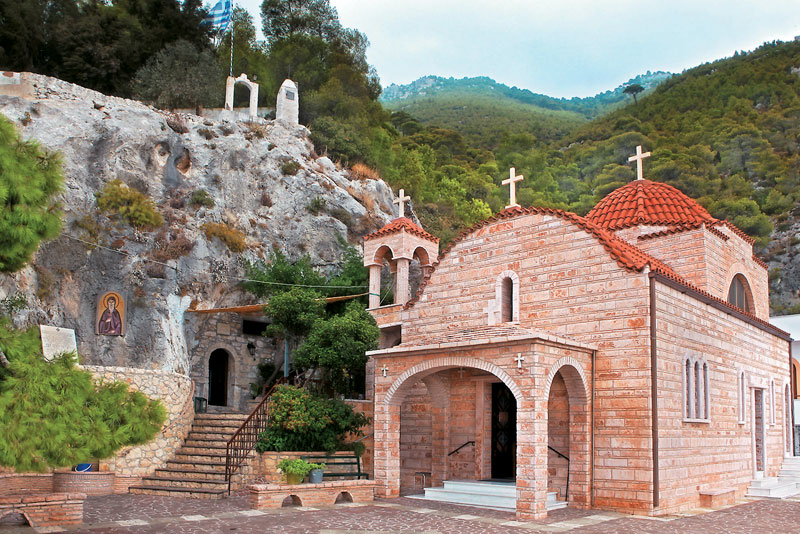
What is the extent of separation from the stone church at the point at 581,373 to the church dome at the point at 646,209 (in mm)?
69

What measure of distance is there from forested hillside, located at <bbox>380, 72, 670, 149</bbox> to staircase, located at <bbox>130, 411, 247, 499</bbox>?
45.6m

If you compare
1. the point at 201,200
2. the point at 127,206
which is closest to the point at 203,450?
the point at 127,206

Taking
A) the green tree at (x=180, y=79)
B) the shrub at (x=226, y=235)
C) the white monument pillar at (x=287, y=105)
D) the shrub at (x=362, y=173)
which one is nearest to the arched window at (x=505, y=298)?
the shrub at (x=226, y=235)

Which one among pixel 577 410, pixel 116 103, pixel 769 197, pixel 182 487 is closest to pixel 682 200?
pixel 577 410

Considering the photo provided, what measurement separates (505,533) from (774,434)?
10.2 meters

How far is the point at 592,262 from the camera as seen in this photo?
12688 mm

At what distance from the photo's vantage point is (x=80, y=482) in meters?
13.1

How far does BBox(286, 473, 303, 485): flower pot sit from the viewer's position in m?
12.2

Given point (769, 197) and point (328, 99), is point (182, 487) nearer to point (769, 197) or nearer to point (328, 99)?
point (328, 99)

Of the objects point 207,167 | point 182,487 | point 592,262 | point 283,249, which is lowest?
point 182,487

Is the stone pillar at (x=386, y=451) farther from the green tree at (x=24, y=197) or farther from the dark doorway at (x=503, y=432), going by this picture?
the green tree at (x=24, y=197)

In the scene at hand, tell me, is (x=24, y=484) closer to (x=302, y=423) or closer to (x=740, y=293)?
(x=302, y=423)

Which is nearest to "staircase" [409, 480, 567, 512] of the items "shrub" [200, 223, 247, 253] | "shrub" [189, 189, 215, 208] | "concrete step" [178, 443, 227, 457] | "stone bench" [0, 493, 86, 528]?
"concrete step" [178, 443, 227, 457]

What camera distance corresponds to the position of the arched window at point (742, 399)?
1463 cm
